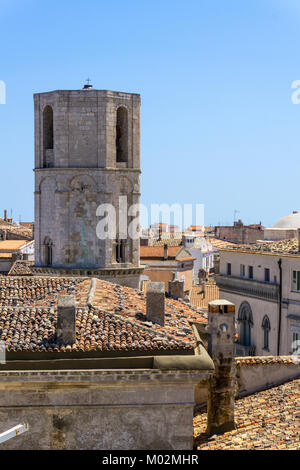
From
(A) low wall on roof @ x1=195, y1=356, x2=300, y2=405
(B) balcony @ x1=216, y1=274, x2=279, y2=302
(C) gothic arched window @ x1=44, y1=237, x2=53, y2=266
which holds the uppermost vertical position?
(C) gothic arched window @ x1=44, y1=237, x2=53, y2=266

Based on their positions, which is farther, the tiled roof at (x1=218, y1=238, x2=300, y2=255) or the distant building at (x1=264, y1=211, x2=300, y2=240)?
the distant building at (x1=264, y1=211, x2=300, y2=240)

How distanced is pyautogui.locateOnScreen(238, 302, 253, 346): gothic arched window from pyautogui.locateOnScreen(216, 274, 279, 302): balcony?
2.09 ft

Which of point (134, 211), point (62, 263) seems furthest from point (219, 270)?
point (62, 263)

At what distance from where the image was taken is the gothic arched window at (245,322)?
34031 mm

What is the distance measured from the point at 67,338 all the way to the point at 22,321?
1692mm

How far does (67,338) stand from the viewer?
54.5ft

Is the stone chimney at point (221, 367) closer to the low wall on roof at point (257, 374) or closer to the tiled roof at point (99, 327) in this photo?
the tiled roof at point (99, 327)

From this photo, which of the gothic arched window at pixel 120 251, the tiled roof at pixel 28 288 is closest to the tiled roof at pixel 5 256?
the gothic arched window at pixel 120 251

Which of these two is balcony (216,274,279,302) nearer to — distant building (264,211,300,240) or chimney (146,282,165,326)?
distant building (264,211,300,240)

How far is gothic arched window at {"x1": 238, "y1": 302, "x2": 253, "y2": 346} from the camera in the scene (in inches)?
1340

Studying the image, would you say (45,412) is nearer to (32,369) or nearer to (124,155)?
(32,369)

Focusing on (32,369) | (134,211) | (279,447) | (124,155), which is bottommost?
(279,447)

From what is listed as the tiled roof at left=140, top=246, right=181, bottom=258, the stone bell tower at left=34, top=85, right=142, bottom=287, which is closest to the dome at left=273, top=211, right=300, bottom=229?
the stone bell tower at left=34, top=85, right=142, bottom=287

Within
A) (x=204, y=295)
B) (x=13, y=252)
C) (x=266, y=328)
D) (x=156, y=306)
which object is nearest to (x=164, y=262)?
(x=13, y=252)
